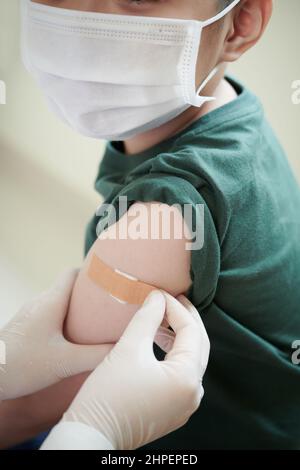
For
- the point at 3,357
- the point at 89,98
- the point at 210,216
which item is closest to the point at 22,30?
the point at 89,98

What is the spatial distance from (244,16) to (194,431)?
2.71ft

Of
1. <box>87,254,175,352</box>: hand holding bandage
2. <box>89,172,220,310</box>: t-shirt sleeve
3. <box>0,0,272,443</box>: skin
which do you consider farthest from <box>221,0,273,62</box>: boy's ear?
<box>87,254,175,352</box>: hand holding bandage

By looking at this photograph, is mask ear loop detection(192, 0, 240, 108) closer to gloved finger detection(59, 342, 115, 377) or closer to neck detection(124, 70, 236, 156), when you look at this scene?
neck detection(124, 70, 236, 156)

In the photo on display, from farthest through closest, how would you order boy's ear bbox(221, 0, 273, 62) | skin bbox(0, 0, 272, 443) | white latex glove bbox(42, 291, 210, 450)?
boy's ear bbox(221, 0, 273, 62) → skin bbox(0, 0, 272, 443) → white latex glove bbox(42, 291, 210, 450)

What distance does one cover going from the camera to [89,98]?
913 millimetres

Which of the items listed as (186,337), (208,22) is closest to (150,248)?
(186,337)

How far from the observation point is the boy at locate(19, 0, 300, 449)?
32.8 inches

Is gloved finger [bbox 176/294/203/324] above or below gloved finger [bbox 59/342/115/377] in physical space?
above

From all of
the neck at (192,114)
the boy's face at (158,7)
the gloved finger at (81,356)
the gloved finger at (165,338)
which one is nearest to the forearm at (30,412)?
the gloved finger at (81,356)

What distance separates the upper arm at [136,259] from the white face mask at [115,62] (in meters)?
0.20

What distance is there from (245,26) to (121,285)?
0.55m

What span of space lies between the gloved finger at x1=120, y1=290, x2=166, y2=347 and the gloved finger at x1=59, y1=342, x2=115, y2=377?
3.7 inches
